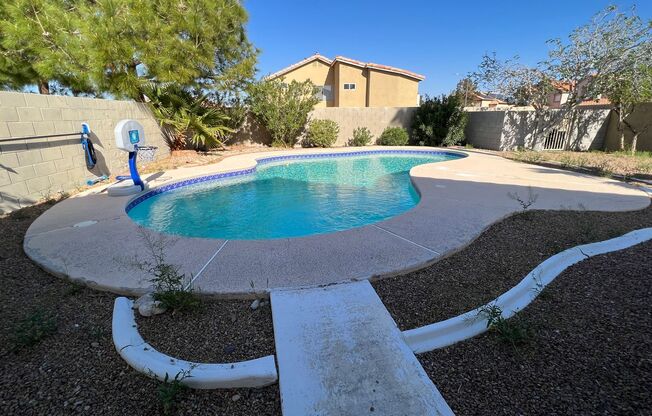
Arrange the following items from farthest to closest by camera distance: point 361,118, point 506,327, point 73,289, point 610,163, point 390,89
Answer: point 390,89, point 361,118, point 610,163, point 73,289, point 506,327

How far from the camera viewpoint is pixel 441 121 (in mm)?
14055

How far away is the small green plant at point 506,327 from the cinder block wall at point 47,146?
6.87 m

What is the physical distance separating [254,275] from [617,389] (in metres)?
2.55

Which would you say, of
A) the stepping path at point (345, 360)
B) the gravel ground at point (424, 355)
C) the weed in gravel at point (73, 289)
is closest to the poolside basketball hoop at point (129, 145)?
the gravel ground at point (424, 355)

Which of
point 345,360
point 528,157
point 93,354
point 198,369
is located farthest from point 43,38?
point 528,157

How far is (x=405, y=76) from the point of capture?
20672 mm

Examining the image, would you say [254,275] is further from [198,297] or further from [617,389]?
[617,389]

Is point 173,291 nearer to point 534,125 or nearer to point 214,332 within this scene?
point 214,332

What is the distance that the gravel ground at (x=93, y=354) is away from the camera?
1.66m

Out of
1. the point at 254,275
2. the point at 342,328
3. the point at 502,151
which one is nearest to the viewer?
the point at 342,328

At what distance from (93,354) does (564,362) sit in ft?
9.77

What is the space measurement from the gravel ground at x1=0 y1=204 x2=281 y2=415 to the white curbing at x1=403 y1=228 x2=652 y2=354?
3.40ft

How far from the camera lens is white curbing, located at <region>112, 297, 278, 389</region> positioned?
5.81 ft

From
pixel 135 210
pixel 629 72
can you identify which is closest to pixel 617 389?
pixel 135 210
